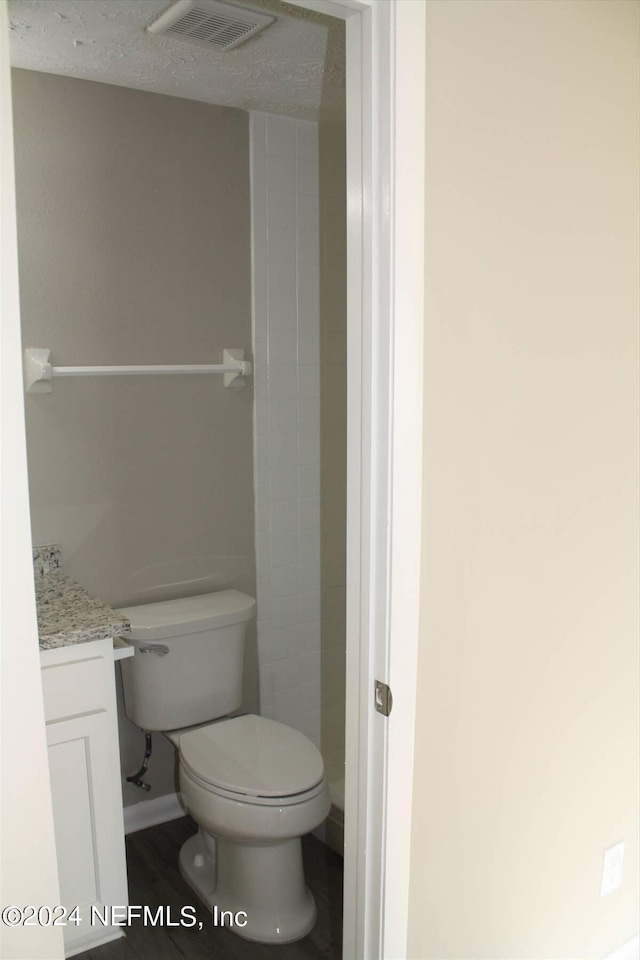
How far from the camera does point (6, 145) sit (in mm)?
864

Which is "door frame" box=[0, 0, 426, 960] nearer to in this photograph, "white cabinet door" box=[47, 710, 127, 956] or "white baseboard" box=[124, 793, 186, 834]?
"white cabinet door" box=[47, 710, 127, 956]

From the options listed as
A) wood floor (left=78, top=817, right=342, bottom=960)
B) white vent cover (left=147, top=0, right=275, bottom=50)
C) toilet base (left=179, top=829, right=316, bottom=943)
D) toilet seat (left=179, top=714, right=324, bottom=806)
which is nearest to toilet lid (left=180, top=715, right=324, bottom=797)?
toilet seat (left=179, top=714, right=324, bottom=806)

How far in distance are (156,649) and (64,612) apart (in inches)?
16.3

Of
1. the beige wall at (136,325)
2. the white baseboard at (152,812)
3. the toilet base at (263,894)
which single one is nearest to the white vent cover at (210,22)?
the beige wall at (136,325)

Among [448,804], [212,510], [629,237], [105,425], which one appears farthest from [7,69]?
[212,510]

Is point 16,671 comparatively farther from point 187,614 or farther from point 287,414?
point 287,414

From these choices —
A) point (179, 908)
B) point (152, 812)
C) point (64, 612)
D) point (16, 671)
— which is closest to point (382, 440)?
point (16, 671)

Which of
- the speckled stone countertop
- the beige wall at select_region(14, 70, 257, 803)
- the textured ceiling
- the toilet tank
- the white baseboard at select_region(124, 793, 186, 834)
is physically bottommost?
the white baseboard at select_region(124, 793, 186, 834)

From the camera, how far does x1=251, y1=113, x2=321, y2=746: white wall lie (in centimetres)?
259

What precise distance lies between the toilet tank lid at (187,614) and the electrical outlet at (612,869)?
1169mm

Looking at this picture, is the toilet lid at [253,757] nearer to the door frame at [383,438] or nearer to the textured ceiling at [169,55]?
the door frame at [383,438]

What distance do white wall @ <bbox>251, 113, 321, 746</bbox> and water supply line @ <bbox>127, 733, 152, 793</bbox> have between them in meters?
0.46

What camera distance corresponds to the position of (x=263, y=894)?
84.2 inches

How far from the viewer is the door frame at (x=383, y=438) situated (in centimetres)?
115
